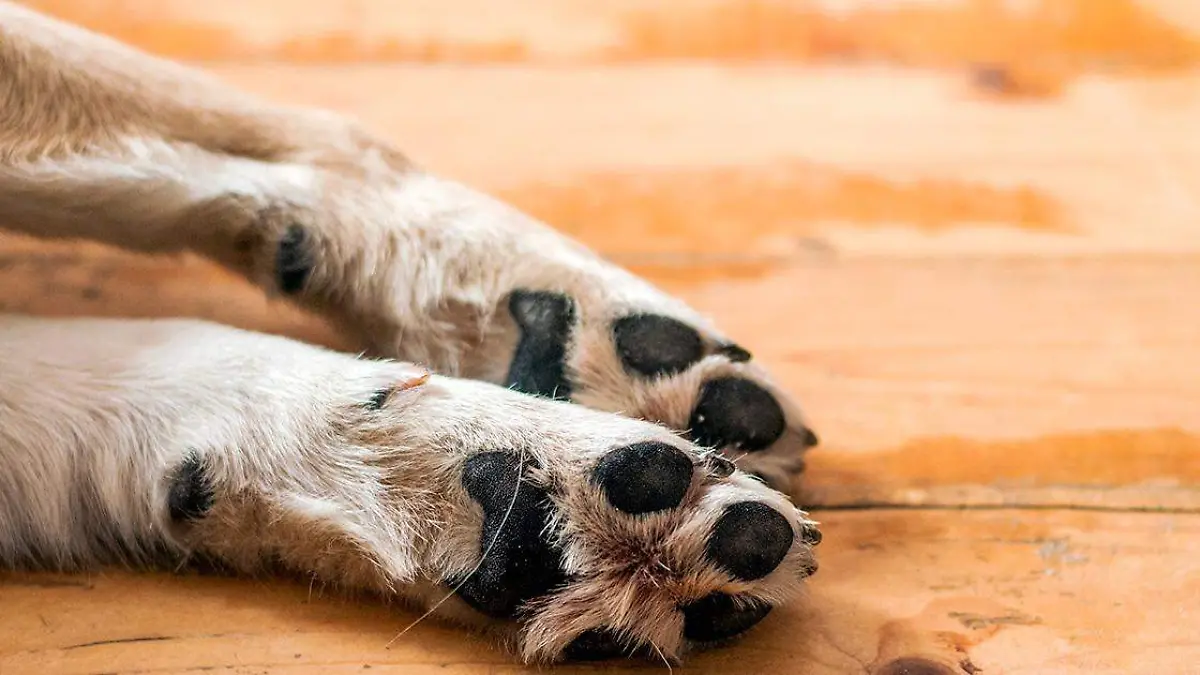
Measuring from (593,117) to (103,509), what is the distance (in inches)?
39.3

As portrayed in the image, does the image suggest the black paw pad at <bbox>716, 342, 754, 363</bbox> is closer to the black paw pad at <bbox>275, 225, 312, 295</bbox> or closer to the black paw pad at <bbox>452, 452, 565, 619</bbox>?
the black paw pad at <bbox>452, 452, 565, 619</bbox>

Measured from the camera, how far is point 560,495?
31.3 inches

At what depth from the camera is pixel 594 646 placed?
81cm

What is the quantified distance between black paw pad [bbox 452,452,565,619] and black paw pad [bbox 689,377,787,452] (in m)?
0.17

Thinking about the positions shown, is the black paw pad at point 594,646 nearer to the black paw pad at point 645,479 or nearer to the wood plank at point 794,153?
the black paw pad at point 645,479

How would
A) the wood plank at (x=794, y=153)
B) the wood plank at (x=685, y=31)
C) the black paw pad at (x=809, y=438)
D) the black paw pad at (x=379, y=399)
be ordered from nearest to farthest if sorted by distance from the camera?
the black paw pad at (x=379, y=399) → the black paw pad at (x=809, y=438) → the wood plank at (x=794, y=153) → the wood plank at (x=685, y=31)

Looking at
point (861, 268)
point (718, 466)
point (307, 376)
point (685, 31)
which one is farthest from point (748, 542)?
point (685, 31)

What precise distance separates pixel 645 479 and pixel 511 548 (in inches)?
4.0

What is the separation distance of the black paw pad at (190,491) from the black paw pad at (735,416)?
38 cm

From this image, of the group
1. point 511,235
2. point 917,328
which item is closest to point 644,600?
point 511,235

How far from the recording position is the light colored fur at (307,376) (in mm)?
816

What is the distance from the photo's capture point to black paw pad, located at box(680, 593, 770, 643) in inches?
31.7

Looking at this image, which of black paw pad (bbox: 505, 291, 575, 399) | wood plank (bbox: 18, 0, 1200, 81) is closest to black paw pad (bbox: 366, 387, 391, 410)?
black paw pad (bbox: 505, 291, 575, 399)

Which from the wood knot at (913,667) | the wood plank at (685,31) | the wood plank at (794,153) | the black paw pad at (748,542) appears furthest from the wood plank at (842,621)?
the wood plank at (685,31)
